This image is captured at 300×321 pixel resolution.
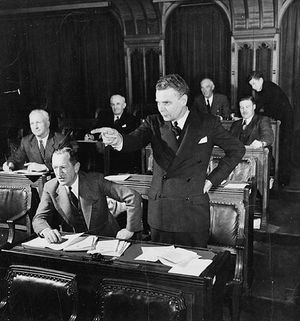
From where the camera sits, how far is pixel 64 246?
2611 millimetres

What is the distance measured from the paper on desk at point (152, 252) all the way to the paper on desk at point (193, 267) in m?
0.17

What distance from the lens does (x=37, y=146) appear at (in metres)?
4.86

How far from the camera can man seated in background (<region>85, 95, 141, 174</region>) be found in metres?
6.52

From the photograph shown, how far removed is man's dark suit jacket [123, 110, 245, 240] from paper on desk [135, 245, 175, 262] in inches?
11.8

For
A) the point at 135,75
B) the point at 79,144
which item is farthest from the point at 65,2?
the point at 79,144

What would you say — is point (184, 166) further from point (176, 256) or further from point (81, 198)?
point (81, 198)

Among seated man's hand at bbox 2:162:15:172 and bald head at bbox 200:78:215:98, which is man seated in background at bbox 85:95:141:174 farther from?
seated man's hand at bbox 2:162:15:172

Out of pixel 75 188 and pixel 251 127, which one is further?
pixel 251 127

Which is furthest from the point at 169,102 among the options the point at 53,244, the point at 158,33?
the point at 158,33

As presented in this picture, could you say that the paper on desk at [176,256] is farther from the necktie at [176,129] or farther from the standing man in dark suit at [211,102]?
the standing man in dark suit at [211,102]

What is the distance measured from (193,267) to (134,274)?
A: 302 millimetres

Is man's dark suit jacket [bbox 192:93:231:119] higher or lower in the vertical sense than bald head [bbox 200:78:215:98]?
lower

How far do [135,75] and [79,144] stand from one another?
328cm

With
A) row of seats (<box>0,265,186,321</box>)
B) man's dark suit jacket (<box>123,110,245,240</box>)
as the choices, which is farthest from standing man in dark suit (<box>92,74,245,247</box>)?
row of seats (<box>0,265,186,321</box>)
